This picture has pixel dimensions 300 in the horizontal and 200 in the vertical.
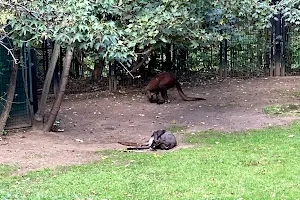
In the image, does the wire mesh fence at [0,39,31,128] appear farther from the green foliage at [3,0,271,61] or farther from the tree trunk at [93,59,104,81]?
the tree trunk at [93,59,104,81]

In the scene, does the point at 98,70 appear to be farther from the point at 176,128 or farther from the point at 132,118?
the point at 176,128

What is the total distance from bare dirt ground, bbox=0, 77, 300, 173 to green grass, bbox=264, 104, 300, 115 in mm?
192

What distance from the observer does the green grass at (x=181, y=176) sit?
500 cm

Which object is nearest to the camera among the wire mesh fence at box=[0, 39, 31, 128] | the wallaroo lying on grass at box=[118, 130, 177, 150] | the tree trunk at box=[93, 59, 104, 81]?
the wallaroo lying on grass at box=[118, 130, 177, 150]

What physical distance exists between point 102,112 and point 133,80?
3015 mm

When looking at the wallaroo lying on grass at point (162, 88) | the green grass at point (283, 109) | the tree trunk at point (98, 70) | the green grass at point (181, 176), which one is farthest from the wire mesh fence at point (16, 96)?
the tree trunk at point (98, 70)

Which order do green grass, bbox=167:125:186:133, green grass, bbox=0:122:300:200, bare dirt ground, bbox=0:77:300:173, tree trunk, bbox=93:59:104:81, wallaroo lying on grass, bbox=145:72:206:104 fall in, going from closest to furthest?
green grass, bbox=0:122:300:200
bare dirt ground, bbox=0:77:300:173
green grass, bbox=167:125:186:133
wallaroo lying on grass, bbox=145:72:206:104
tree trunk, bbox=93:59:104:81

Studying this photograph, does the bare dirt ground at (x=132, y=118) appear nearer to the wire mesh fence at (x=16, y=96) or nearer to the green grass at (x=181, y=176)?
the wire mesh fence at (x=16, y=96)

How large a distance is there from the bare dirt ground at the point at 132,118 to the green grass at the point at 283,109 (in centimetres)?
19

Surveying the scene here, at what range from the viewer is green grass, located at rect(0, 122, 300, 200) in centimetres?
500

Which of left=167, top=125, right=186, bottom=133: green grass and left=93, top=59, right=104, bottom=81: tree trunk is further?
left=93, top=59, right=104, bottom=81: tree trunk

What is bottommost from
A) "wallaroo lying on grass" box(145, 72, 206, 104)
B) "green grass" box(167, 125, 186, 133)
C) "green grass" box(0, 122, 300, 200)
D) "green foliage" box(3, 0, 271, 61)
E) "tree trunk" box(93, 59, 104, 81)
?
"green grass" box(0, 122, 300, 200)

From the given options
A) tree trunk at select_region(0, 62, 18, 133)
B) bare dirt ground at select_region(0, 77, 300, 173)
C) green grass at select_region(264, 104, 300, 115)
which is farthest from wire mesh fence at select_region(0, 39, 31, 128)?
green grass at select_region(264, 104, 300, 115)

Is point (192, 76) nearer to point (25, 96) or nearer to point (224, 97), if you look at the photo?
point (224, 97)
